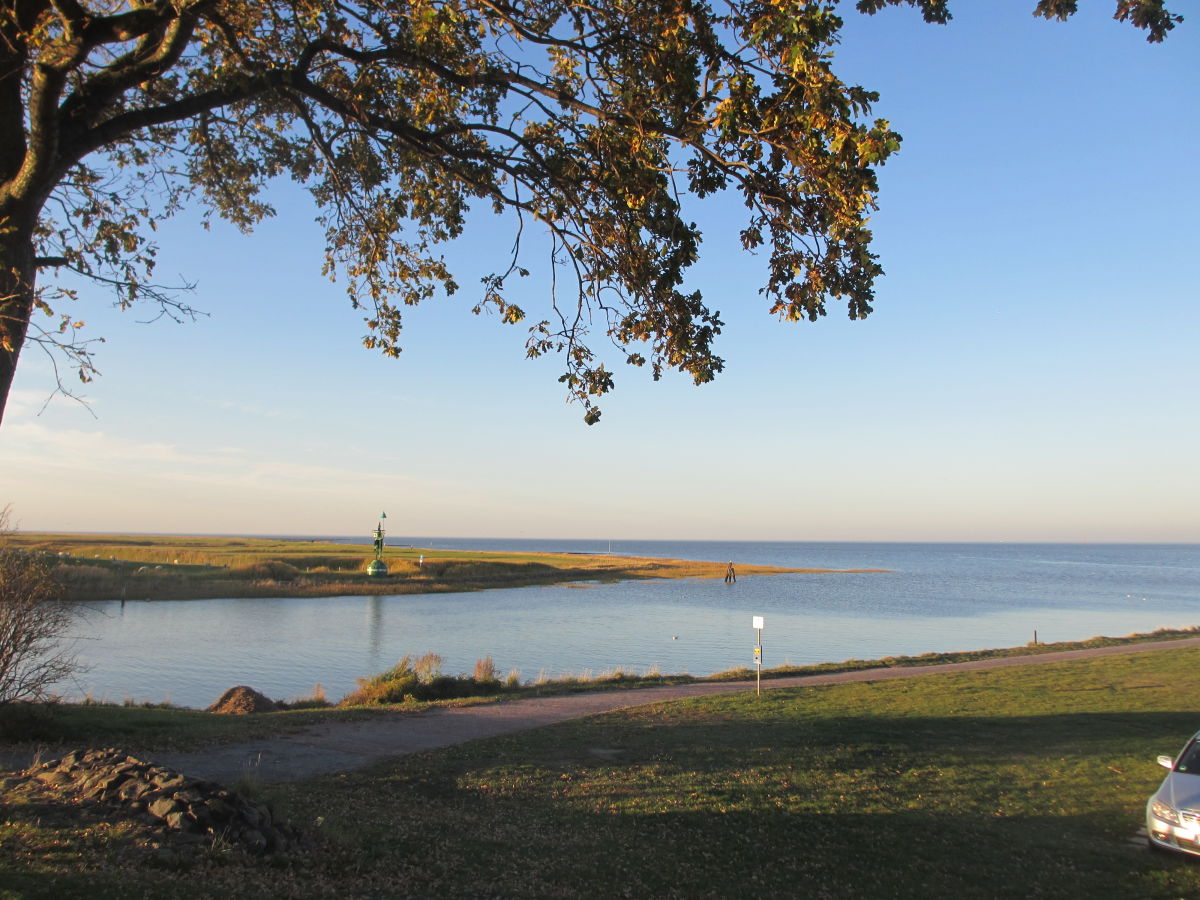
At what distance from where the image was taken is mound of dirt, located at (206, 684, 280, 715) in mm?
16672

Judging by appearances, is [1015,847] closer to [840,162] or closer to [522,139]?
[840,162]

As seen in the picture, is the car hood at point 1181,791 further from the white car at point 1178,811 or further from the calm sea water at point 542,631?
the calm sea water at point 542,631

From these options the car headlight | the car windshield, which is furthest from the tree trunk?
the car windshield

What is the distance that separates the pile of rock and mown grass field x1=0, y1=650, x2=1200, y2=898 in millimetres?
338

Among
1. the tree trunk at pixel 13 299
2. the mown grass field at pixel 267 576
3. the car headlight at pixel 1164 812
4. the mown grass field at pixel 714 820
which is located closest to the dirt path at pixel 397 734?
the mown grass field at pixel 714 820

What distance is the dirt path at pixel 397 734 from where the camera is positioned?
10.5 m

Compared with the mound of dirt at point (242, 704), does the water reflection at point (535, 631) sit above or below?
below

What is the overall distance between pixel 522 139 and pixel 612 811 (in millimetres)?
7573

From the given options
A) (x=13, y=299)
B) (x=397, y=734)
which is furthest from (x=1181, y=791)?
(x=13, y=299)

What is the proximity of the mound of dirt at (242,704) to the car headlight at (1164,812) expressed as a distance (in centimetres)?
1565

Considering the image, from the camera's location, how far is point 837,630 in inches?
1534

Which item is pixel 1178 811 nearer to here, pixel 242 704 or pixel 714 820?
pixel 714 820

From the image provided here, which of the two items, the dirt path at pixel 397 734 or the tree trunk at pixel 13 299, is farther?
the dirt path at pixel 397 734

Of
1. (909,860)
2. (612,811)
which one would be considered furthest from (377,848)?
(909,860)
